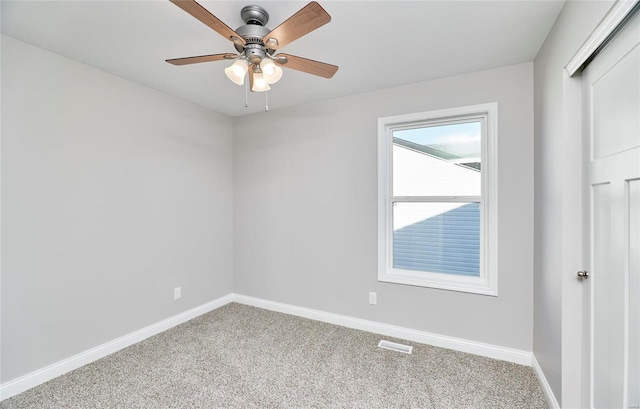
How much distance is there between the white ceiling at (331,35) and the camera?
1.64 m

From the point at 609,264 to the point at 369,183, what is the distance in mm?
1848

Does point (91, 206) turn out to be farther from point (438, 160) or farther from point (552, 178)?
point (552, 178)

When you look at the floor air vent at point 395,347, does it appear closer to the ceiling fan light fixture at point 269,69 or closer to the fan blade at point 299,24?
the ceiling fan light fixture at point 269,69

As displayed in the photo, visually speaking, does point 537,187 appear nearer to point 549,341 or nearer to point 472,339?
→ point 549,341

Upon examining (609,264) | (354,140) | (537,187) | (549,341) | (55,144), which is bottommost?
(549,341)

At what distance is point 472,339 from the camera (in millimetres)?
2471

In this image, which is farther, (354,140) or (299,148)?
(299,148)

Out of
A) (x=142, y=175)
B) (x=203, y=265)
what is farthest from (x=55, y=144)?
(x=203, y=265)

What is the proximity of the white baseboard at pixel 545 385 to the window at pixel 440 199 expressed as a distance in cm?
55

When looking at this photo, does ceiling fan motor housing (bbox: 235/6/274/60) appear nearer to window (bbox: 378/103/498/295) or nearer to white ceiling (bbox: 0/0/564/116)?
white ceiling (bbox: 0/0/564/116)

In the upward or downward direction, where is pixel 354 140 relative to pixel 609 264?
upward

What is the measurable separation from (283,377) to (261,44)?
2271 mm

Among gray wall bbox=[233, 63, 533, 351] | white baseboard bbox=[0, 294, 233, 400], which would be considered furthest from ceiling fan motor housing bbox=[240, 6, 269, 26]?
white baseboard bbox=[0, 294, 233, 400]

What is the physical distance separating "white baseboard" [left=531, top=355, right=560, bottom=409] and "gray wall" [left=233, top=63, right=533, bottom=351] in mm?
143
